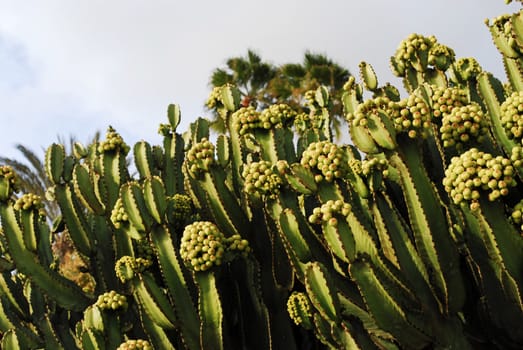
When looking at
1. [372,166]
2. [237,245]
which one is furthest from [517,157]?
[237,245]

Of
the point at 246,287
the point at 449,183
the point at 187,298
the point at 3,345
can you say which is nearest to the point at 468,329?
the point at 449,183

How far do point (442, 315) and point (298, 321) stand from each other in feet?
2.38

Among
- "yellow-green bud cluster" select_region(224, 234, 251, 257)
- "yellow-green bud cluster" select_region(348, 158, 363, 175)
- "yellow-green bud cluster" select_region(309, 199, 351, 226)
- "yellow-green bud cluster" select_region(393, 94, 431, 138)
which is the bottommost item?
"yellow-green bud cluster" select_region(309, 199, 351, 226)

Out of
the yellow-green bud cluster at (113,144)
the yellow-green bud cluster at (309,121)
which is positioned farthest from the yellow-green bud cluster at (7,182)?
the yellow-green bud cluster at (309,121)

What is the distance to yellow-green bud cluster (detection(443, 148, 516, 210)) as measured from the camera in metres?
2.19

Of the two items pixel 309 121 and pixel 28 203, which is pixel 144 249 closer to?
pixel 28 203

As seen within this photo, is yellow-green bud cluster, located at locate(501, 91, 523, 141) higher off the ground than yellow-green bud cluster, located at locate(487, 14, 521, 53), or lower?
lower

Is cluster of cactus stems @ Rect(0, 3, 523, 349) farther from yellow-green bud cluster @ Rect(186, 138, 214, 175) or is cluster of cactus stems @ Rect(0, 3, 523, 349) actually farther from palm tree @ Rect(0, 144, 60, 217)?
palm tree @ Rect(0, 144, 60, 217)

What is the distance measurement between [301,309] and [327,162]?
744 mm

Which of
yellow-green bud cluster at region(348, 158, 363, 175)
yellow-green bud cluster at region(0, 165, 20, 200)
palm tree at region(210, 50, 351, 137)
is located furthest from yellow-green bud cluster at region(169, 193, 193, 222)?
palm tree at region(210, 50, 351, 137)

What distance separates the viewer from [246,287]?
10.3ft

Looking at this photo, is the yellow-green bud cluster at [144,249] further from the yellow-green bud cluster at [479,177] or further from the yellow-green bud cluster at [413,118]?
the yellow-green bud cluster at [479,177]

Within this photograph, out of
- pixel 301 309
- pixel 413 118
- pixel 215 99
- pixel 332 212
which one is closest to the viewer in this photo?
pixel 332 212

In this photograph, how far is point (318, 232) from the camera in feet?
10.2
